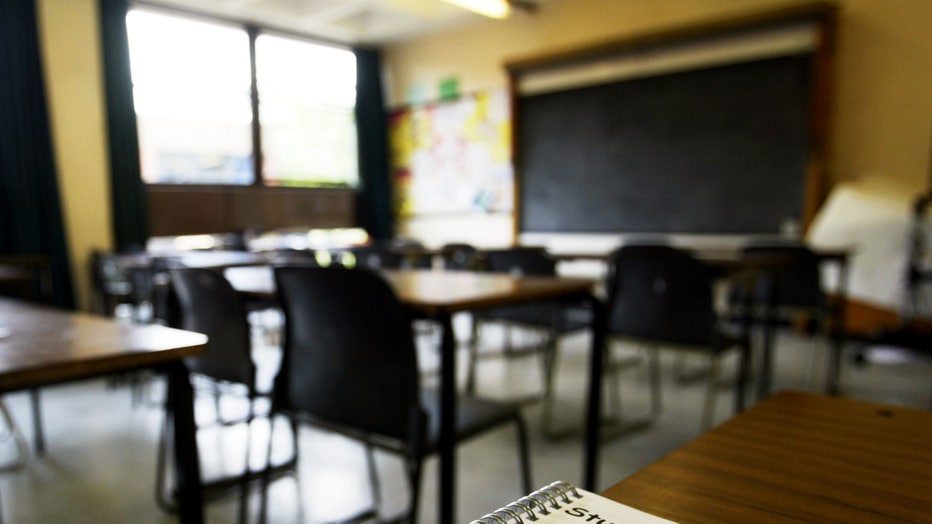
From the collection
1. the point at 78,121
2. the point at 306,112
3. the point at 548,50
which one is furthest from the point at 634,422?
the point at 306,112

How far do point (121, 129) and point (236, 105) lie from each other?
1301mm

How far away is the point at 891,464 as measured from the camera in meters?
0.49

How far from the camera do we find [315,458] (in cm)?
237

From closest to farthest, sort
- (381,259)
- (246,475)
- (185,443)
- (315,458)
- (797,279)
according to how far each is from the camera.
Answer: (185,443)
(246,475)
(315,458)
(797,279)
(381,259)

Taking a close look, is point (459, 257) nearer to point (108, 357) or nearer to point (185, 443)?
point (185, 443)

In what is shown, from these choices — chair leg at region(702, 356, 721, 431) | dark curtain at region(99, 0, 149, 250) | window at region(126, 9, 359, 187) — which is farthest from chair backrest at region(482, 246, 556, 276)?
window at region(126, 9, 359, 187)

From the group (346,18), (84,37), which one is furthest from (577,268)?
(84,37)

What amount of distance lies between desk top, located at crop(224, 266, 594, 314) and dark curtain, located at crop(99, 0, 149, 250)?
13.3ft

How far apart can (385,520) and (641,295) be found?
1.38 m

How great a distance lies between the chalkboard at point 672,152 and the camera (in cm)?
477

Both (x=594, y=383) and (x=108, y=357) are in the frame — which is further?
(x=594, y=383)

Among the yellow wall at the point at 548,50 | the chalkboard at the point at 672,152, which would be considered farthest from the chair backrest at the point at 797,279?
the chalkboard at the point at 672,152

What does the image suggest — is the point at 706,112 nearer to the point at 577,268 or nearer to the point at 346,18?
the point at 577,268

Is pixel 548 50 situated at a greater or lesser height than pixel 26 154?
greater
